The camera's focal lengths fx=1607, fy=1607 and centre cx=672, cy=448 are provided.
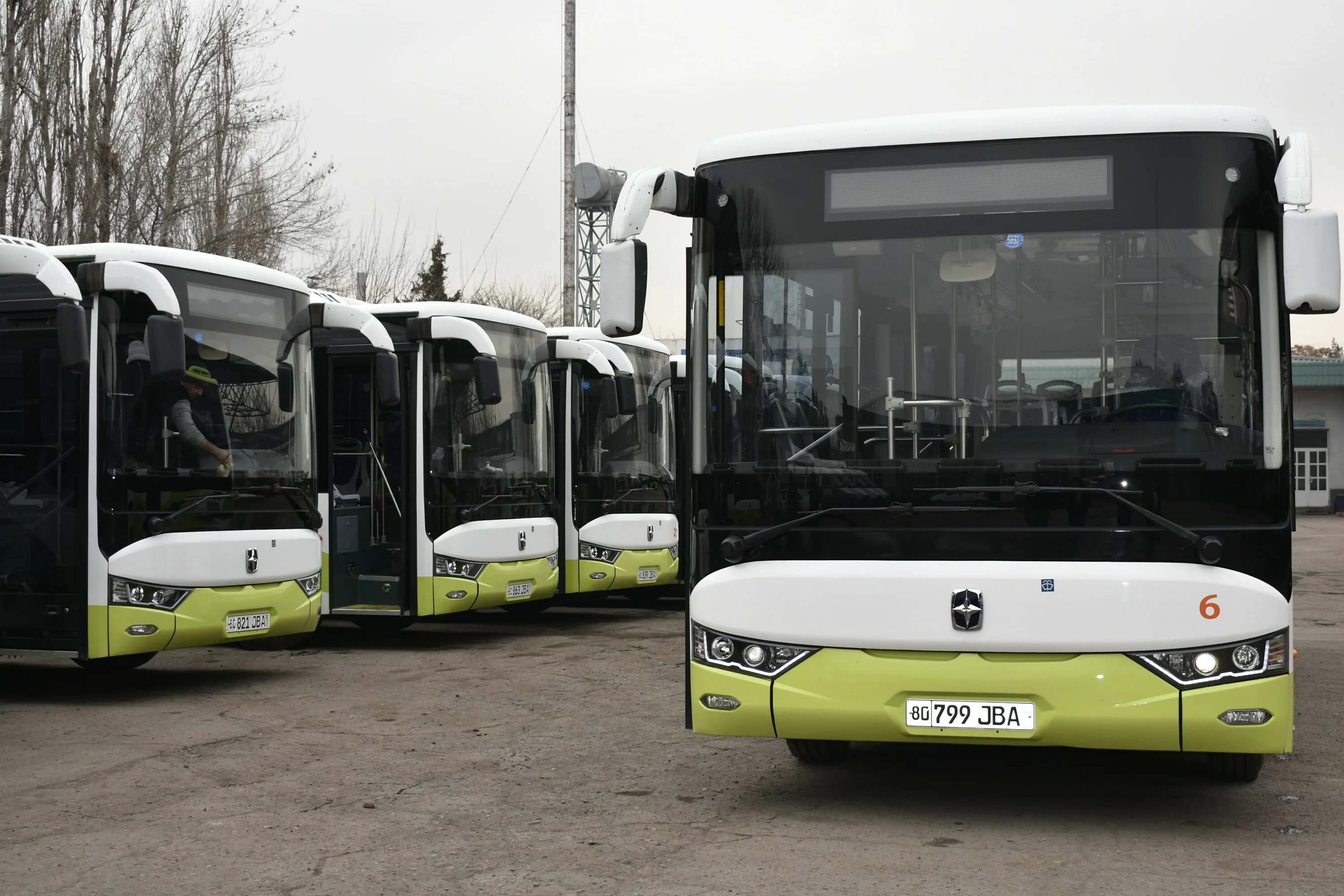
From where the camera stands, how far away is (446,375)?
574 inches

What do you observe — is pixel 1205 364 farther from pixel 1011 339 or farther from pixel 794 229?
pixel 794 229

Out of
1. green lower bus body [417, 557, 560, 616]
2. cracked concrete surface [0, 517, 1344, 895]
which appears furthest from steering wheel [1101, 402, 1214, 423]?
green lower bus body [417, 557, 560, 616]

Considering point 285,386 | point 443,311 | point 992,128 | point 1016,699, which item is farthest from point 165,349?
point 1016,699

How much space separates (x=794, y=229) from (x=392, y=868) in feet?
10.1

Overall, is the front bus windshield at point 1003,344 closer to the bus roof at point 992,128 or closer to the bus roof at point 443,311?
the bus roof at point 992,128

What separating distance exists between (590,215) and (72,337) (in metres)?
33.2

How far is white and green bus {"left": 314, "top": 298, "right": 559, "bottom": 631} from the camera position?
47.0 ft

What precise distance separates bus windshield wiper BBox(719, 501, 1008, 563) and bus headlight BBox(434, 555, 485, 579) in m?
7.81

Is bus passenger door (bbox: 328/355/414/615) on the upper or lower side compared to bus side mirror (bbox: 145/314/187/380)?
lower

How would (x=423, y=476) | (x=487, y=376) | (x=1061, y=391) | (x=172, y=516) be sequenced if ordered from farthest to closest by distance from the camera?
(x=423, y=476) < (x=487, y=376) < (x=172, y=516) < (x=1061, y=391)

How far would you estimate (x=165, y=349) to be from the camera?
33.5ft

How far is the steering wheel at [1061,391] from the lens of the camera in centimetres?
650

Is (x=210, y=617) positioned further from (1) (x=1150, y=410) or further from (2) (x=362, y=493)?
(1) (x=1150, y=410)

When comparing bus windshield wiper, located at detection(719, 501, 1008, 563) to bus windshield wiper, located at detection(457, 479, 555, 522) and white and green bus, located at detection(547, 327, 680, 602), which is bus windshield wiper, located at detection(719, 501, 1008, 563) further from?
white and green bus, located at detection(547, 327, 680, 602)
